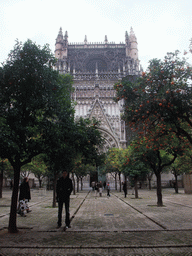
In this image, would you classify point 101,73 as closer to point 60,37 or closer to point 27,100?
point 60,37

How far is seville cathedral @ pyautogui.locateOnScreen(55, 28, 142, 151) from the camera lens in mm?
46050

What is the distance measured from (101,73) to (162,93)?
148 feet

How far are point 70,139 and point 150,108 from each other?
329cm

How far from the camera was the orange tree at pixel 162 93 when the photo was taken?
8016 mm

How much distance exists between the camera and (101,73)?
5141cm

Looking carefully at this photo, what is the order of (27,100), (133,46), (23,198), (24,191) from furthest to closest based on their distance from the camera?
1. (133,46)
2. (24,191)
3. (23,198)
4. (27,100)

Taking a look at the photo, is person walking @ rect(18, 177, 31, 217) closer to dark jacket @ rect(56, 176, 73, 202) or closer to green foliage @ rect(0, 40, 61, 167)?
dark jacket @ rect(56, 176, 73, 202)

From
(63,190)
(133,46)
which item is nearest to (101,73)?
(133,46)

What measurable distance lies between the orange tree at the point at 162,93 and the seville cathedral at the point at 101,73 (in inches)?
1222

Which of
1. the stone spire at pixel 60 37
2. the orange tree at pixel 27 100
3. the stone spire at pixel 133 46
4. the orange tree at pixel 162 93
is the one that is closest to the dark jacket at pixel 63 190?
the orange tree at pixel 27 100

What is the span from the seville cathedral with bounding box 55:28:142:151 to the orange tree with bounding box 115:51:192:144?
1222 inches

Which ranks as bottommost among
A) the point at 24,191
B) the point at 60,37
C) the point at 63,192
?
the point at 24,191

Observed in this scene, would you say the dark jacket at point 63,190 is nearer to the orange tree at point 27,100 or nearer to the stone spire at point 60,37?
the orange tree at point 27,100

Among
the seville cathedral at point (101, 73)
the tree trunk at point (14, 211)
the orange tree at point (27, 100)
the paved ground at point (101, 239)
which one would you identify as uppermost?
the seville cathedral at point (101, 73)
